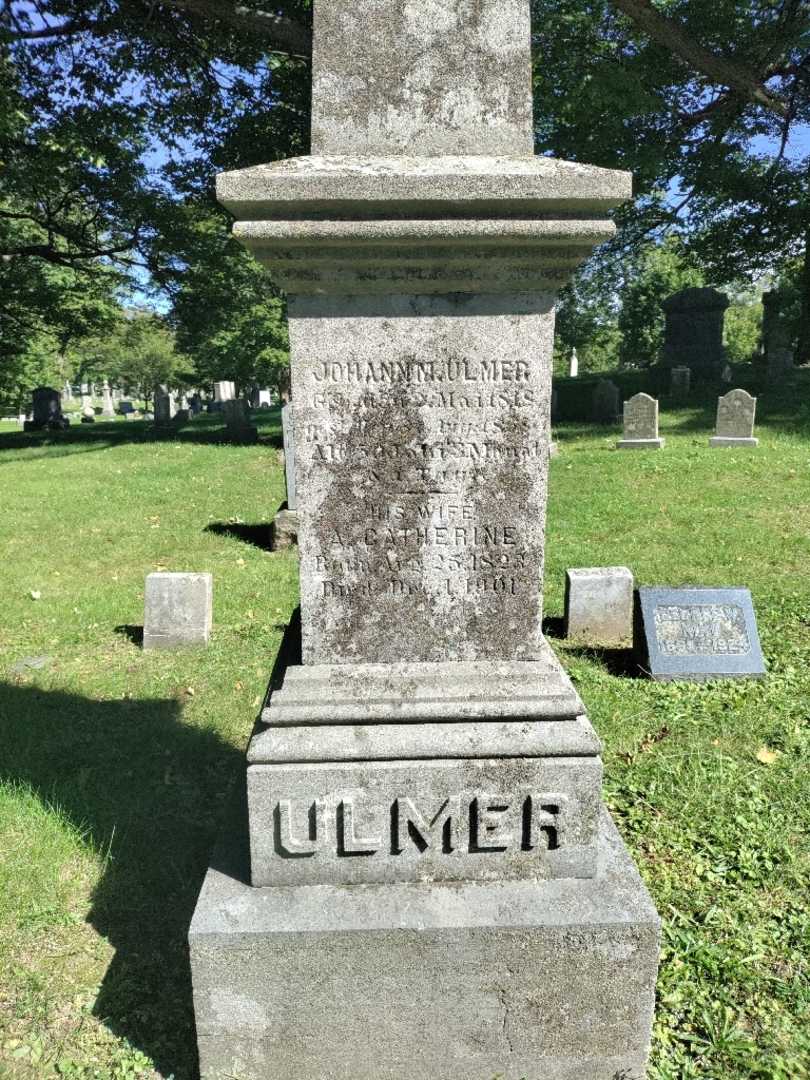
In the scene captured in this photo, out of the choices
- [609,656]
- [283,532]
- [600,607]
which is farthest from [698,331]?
[609,656]

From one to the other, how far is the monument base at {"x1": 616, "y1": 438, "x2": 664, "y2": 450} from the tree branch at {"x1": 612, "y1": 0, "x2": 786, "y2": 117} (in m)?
6.51

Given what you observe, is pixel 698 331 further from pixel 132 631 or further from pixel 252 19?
pixel 132 631

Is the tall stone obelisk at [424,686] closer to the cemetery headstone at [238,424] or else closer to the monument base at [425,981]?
the monument base at [425,981]

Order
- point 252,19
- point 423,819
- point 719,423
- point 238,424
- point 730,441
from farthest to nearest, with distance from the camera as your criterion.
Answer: point 238,424 → point 719,423 → point 730,441 → point 252,19 → point 423,819

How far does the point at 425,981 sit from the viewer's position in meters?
2.26

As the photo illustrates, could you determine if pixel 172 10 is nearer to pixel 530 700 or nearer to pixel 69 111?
pixel 69 111

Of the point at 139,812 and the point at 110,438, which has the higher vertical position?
the point at 110,438

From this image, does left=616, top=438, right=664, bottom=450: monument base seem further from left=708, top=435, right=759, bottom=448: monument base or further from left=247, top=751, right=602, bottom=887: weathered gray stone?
left=247, top=751, right=602, bottom=887: weathered gray stone

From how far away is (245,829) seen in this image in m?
2.69

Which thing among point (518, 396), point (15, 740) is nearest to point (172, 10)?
point (15, 740)

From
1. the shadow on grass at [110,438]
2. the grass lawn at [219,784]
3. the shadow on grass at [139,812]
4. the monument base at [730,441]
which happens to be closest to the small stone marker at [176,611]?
the grass lawn at [219,784]

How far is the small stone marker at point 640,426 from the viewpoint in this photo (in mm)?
14008

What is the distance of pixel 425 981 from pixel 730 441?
13.4m

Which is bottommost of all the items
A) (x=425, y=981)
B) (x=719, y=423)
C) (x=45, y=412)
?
(x=425, y=981)
